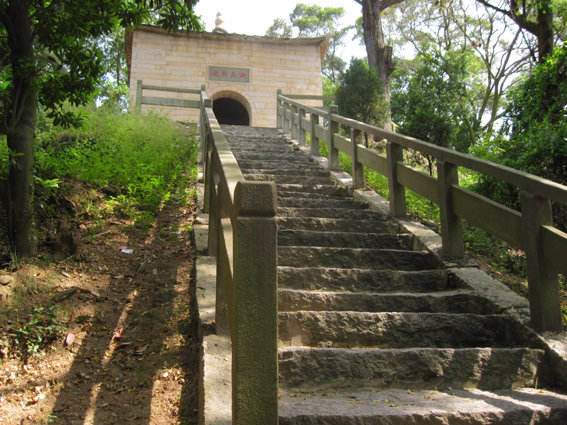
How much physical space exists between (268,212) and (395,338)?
65.9 inches

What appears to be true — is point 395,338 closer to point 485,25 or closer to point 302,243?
point 302,243

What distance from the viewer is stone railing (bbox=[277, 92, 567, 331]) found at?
3105 millimetres

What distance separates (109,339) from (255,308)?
2052 millimetres

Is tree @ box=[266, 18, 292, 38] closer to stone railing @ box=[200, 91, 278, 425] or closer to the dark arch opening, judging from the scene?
the dark arch opening

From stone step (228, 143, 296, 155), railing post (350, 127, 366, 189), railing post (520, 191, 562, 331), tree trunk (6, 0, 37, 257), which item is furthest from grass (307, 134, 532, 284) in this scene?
tree trunk (6, 0, 37, 257)

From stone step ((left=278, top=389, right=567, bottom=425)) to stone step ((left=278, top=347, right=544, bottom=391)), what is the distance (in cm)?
8

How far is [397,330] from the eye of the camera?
3203 millimetres

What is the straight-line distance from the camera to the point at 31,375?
313 cm

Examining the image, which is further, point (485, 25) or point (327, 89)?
point (327, 89)

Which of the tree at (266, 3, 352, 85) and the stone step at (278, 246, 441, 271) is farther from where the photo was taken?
the tree at (266, 3, 352, 85)

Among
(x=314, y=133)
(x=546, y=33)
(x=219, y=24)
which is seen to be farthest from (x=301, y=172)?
(x=219, y=24)

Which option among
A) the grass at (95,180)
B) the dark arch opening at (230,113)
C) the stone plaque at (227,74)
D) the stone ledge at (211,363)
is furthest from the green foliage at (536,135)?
the dark arch opening at (230,113)

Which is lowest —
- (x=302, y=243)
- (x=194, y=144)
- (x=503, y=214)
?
Result: (x=302, y=243)

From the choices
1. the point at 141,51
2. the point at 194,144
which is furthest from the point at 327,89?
the point at 194,144
